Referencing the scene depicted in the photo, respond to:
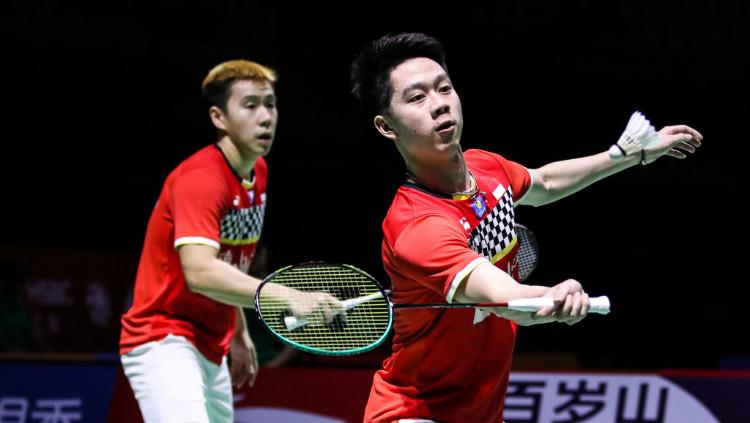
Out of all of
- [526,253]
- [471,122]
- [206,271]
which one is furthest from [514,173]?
[471,122]

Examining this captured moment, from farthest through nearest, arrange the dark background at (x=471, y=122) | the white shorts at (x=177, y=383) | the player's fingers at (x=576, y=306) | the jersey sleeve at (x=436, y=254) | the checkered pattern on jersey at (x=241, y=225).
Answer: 1. the dark background at (x=471, y=122)
2. the checkered pattern on jersey at (x=241, y=225)
3. the white shorts at (x=177, y=383)
4. the jersey sleeve at (x=436, y=254)
5. the player's fingers at (x=576, y=306)

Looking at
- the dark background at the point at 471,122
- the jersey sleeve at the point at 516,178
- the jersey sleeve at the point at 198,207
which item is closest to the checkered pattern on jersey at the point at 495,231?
the jersey sleeve at the point at 516,178

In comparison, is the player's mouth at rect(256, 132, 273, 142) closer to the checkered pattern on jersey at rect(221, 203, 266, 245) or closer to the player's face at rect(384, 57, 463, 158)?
the checkered pattern on jersey at rect(221, 203, 266, 245)

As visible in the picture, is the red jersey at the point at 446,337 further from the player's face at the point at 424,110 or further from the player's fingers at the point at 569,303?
the player's fingers at the point at 569,303

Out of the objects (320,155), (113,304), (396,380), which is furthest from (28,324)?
(396,380)

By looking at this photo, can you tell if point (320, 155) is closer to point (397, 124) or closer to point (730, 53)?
point (730, 53)

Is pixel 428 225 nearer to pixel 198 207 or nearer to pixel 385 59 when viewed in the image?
pixel 385 59

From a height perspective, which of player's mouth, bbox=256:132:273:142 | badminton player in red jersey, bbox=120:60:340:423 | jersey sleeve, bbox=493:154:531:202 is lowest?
badminton player in red jersey, bbox=120:60:340:423

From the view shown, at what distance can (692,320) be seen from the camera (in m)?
8.67

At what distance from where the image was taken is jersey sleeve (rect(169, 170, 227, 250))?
4.01 meters

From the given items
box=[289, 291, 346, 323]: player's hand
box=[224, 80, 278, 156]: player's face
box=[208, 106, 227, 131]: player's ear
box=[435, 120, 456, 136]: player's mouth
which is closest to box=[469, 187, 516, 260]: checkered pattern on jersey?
box=[435, 120, 456, 136]: player's mouth

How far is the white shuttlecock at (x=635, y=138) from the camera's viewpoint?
3473mm

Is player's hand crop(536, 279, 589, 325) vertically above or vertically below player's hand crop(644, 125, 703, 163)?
below

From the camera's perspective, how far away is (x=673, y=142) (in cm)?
348
